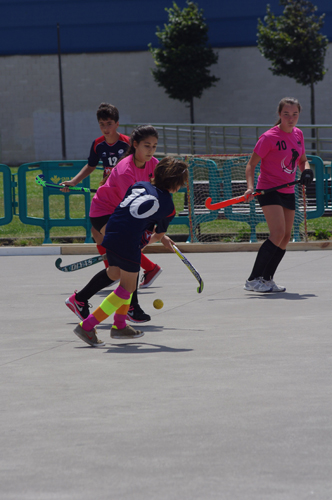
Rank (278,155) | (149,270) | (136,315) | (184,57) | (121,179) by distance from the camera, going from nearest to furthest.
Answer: (136,315)
(121,179)
(149,270)
(278,155)
(184,57)

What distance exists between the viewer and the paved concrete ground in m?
2.88

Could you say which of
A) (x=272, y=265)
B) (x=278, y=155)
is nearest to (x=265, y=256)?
(x=272, y=265)

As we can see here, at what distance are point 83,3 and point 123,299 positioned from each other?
41.0 meters

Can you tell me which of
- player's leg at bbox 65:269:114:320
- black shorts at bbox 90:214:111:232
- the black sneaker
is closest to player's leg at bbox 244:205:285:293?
black shorts at bbox 90:214:111:232

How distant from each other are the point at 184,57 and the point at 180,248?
27660mm

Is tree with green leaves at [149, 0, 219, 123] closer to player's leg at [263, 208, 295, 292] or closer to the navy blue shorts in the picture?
player's leg at [263, 208, 295, 292]

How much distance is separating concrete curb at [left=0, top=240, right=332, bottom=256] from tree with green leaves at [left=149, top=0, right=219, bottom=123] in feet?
89.7

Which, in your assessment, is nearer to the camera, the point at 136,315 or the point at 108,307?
the point at 108,307

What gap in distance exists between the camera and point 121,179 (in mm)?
6355

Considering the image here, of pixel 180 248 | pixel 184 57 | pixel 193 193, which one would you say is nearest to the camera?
pixel 180 248

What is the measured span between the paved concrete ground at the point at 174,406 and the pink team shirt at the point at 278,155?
135cm

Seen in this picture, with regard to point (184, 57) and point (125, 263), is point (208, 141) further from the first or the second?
point (125, 263)

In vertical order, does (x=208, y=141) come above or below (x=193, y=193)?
above

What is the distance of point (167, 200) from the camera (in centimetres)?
519
